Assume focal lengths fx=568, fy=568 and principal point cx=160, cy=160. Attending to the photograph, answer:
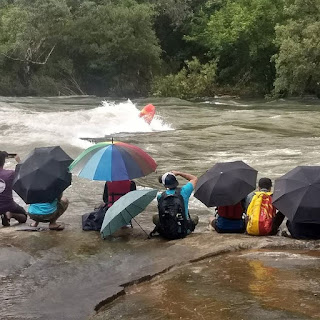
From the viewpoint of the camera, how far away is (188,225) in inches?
246

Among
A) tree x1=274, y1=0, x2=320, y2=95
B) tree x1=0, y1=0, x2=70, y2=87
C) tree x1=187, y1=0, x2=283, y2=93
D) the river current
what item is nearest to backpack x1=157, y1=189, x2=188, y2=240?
the river current

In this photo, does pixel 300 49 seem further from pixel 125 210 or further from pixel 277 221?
pixel 125 210

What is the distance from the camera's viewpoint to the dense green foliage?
3938 cm

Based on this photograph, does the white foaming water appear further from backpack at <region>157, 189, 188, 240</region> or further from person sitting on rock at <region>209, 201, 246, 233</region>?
backpack at <region>157, 189, 188, 240</region>

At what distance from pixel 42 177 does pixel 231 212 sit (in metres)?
2.17

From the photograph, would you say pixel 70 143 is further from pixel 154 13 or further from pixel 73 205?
pixel 154 13

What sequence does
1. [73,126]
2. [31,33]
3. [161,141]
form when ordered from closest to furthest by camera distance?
1. [161,141]
2. [73,126]
3. [31,33]

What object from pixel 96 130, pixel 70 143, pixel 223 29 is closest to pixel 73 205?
pixel 70 143

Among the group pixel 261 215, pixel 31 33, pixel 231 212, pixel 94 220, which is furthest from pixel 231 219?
pixel 31 33

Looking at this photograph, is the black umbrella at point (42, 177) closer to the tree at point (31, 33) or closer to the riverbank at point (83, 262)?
the riverbank at point (83, 262)

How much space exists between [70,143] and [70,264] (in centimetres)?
974

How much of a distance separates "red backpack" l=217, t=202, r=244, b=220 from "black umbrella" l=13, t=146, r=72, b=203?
1.78 metres

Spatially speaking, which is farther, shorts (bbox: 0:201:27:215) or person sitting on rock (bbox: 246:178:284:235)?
shorts (bbox: 0:201:27:215)

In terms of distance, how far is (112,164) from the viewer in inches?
248
